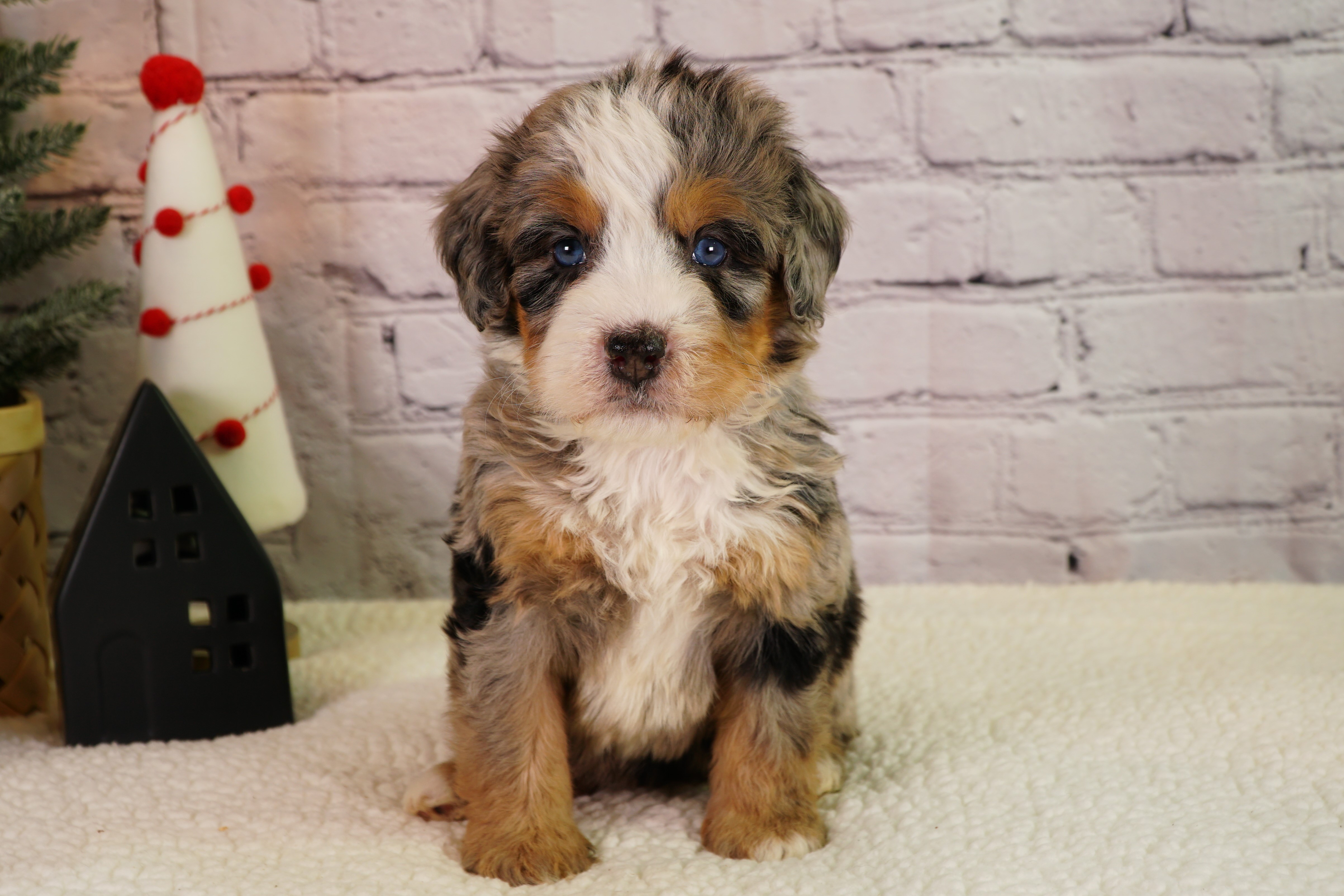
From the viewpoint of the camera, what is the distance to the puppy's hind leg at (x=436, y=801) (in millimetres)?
2057

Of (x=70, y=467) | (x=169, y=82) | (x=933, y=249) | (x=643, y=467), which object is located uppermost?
(x=169, y=82)

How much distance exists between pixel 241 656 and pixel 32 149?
1.13 m

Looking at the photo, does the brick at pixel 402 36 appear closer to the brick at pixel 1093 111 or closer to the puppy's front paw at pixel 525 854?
the brick at pixel 1093 111

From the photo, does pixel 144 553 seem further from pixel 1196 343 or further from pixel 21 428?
pixel 1196 343

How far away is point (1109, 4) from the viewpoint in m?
2.89

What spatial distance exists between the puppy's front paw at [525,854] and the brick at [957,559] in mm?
1477

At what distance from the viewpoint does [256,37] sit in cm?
288

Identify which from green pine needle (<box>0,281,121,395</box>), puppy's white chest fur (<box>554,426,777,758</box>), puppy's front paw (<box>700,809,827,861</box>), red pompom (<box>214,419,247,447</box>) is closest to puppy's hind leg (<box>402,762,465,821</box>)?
puppy's white chest fur (<box>554,426,777,758</box>)

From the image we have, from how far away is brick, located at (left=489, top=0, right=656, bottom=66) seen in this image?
2.86 meters

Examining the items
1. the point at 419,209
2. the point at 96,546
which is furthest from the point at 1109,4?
the point at 96,546

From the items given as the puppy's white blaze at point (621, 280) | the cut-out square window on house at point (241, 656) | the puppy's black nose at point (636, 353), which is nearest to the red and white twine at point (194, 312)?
the cut-out square window on house at point (241, 656)

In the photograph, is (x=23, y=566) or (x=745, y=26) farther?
(x=745, y=26)

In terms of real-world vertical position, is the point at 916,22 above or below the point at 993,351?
above

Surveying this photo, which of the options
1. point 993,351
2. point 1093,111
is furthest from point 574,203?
point 1093,111
